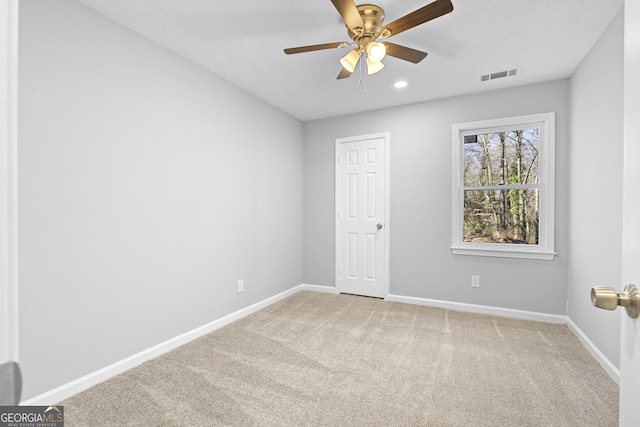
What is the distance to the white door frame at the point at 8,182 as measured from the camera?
1.17ft

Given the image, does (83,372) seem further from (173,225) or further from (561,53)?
(561,53)

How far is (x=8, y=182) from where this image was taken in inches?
14.7

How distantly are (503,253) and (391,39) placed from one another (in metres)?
2.54

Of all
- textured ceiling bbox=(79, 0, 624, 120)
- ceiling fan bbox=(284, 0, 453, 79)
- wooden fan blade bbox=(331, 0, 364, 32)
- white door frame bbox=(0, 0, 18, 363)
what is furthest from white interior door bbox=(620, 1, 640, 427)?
textured ceiling bbox=(79, 0, 624, 120)

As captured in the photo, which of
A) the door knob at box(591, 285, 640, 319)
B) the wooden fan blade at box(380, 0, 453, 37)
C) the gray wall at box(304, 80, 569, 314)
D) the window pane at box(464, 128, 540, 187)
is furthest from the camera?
the window pane at box(464, 128, 540, 187)

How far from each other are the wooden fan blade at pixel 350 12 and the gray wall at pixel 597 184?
177 cm

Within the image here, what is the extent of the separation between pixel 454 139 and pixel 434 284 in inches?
69.7

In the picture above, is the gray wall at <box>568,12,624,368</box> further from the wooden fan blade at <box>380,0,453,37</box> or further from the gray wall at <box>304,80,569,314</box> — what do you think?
the wooden fan blade at <box>380,0,453,37</box>

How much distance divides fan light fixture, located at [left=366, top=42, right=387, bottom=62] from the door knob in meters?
1.88

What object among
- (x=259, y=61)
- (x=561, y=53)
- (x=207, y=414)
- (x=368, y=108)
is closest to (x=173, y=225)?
(x=207, y=414)

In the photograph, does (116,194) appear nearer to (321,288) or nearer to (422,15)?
(422,15)

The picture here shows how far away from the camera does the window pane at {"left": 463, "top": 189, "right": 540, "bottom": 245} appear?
3.33m

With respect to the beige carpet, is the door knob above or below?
above

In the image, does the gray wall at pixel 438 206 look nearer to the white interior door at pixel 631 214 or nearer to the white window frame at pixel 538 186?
the white window frame at pixel 538 186
